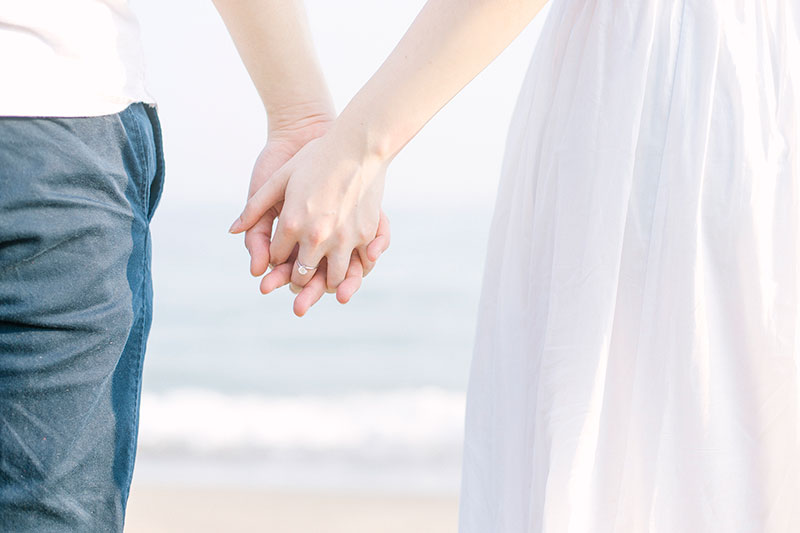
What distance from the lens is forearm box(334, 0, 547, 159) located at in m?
1.08

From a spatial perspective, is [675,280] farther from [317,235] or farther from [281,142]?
[281,142]

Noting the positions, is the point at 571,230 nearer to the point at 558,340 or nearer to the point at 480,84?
the point at 558,340

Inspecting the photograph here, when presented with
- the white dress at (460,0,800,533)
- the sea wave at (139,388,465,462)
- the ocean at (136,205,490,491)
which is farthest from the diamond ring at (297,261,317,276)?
the sea wave at (139,388,465,462)

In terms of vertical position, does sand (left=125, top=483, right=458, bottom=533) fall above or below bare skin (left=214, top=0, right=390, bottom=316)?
below

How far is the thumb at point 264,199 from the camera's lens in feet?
4.36

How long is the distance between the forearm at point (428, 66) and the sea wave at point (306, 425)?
368 centimetres

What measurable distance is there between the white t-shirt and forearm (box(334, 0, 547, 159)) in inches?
14.3

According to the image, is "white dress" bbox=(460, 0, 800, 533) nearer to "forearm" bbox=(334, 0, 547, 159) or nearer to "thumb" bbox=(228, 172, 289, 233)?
"forearm" bbox=(334, 0, 547, 159)

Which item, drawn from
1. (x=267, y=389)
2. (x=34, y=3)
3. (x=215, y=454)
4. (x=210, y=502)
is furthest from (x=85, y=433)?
(x=267, y=389)

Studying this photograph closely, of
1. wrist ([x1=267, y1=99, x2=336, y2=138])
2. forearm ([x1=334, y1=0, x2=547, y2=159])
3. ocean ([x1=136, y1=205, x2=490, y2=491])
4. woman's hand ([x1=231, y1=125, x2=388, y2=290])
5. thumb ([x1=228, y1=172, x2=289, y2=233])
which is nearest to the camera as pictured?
forearm ([x1=334, y1=0, x2=547, y2=159])

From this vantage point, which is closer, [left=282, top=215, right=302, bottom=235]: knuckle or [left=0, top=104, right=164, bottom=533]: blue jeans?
Result: [left=0, top=104, right=164, bottom=533]: blue jeans

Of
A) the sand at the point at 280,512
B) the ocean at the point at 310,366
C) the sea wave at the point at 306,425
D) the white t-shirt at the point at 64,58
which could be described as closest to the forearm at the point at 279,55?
the white t-shirt at the point at 64,58

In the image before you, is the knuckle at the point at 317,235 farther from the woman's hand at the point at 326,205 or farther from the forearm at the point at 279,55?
the forearm at the point at 279,55

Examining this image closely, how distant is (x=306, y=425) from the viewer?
5.54 m
